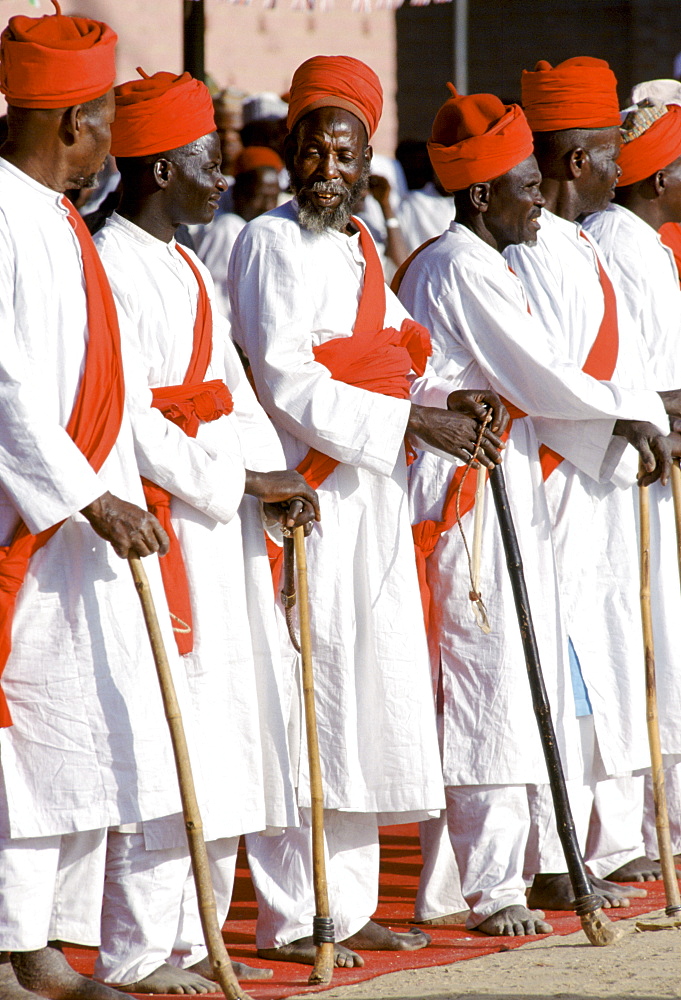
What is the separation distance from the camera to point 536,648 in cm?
486

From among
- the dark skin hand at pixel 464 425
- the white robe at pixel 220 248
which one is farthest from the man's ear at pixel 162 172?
the white robe at pixel 220 248

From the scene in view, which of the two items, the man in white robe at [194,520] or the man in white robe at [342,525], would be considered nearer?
the man in white robe at [194,520]

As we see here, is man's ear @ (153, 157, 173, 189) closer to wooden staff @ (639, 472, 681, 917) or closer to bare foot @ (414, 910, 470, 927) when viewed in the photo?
wooden staff @ (639, 472, 681, 917)

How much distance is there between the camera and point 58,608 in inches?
151

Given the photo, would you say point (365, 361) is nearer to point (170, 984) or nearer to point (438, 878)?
point (438, 878)

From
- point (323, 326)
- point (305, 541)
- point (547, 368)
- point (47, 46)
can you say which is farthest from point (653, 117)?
point (47, 46)

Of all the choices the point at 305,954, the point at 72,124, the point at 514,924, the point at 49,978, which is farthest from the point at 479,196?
the point at 49,978

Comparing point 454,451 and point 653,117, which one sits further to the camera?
point 653,117

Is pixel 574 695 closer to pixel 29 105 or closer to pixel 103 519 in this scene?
pixel 103 519

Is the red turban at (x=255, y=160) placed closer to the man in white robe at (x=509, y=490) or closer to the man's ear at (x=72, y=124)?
the man in white robe at (x=509, y=490)

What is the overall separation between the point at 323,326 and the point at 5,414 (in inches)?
54.3

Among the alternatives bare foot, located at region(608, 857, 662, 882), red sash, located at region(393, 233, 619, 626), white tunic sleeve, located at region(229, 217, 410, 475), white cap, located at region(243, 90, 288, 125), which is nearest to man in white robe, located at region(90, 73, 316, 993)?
white tunic sleeve, located at region(229, 217, 410, 475)

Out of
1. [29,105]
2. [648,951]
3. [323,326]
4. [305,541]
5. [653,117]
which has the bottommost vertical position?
[648,951]

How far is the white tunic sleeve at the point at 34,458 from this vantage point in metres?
3.71
